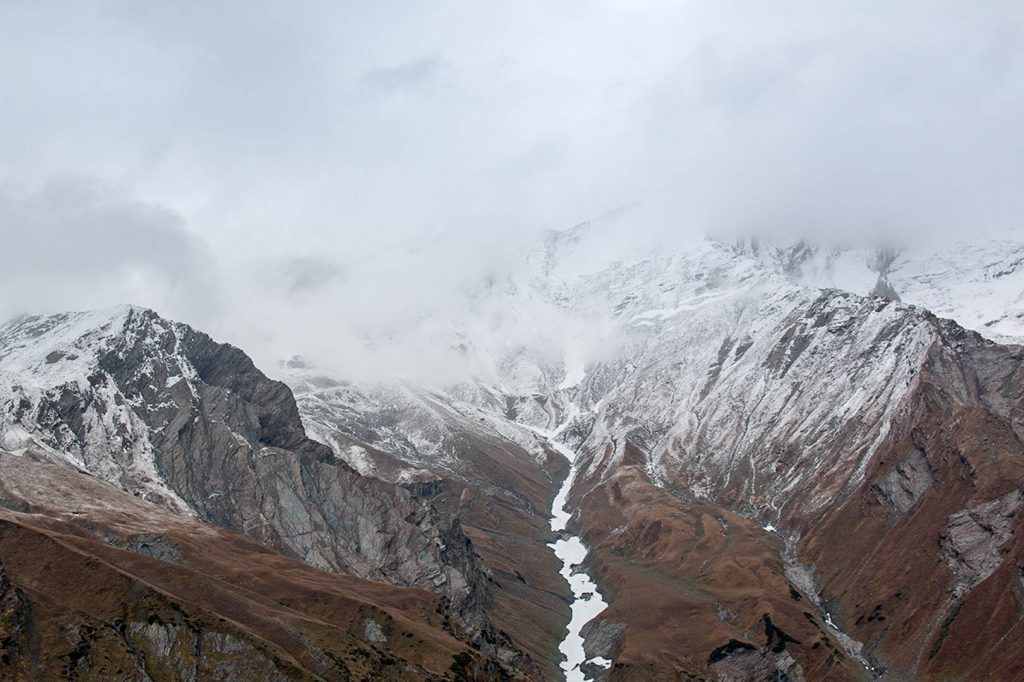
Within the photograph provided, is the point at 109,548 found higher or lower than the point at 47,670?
higher

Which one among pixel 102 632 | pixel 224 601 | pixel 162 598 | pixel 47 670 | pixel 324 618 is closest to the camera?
pixel 47 670

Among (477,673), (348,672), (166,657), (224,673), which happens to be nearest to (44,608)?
(166,657)

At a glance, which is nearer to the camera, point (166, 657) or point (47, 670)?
point (47, 670)

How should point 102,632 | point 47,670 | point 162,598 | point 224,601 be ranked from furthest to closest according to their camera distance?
point 224,601 → point 162,598 → point 102,632 → point 47,670

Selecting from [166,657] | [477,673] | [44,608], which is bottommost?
[477,673]

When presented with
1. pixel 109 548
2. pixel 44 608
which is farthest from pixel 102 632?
pixel 109 548

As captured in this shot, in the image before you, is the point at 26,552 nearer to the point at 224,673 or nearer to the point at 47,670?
the point at 47,670

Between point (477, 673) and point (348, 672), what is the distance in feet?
121

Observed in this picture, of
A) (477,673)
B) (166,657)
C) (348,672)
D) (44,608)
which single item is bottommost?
(477,673)

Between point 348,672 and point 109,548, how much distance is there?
60.3 meters

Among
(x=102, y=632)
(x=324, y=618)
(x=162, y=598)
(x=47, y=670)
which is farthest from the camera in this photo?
(x=324, y=618)

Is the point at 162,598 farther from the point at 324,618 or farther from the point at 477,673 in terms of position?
the point at 477,673

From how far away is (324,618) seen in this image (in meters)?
192

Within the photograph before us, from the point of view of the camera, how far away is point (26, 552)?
168 metres
